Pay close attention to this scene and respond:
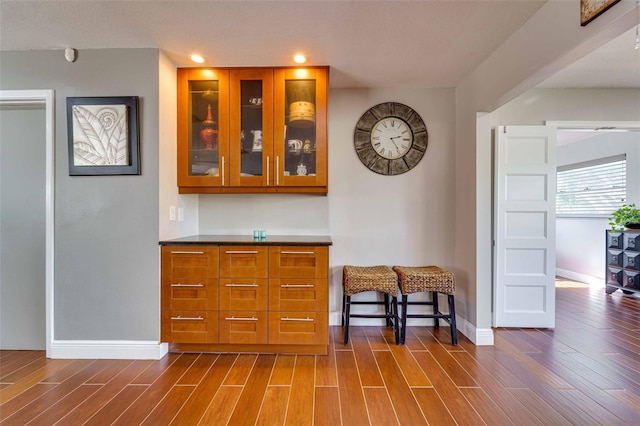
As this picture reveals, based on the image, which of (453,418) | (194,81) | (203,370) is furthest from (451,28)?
(203,370)

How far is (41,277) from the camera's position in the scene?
7.52 ft

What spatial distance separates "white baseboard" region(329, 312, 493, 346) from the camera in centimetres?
239

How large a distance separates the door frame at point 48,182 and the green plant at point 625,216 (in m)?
6.67

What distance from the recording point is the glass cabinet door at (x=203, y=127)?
2.42 meters

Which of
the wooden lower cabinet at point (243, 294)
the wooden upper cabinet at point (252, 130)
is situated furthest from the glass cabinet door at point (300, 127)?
the wooden lower cabinet at point (243, 294)

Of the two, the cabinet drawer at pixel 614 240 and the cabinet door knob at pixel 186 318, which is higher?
the cabinet drawer at pixel 614 240

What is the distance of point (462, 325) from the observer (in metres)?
2.64

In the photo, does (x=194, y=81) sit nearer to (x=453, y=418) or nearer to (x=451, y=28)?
(x=451, y=28)

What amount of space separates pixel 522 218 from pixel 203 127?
325 cm

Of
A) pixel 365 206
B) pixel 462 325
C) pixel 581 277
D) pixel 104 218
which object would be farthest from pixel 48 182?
pixel 581 277

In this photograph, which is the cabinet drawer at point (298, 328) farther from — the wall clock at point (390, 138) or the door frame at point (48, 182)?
the door frame at point (48, 182)

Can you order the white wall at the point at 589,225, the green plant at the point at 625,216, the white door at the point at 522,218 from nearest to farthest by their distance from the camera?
the white door at the point at 522,218
the green plant at the point at 625,216
the white wall at the point at 589,225

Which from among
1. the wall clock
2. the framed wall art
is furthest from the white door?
the framed wall art

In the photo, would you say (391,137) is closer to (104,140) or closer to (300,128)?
(300,128)
